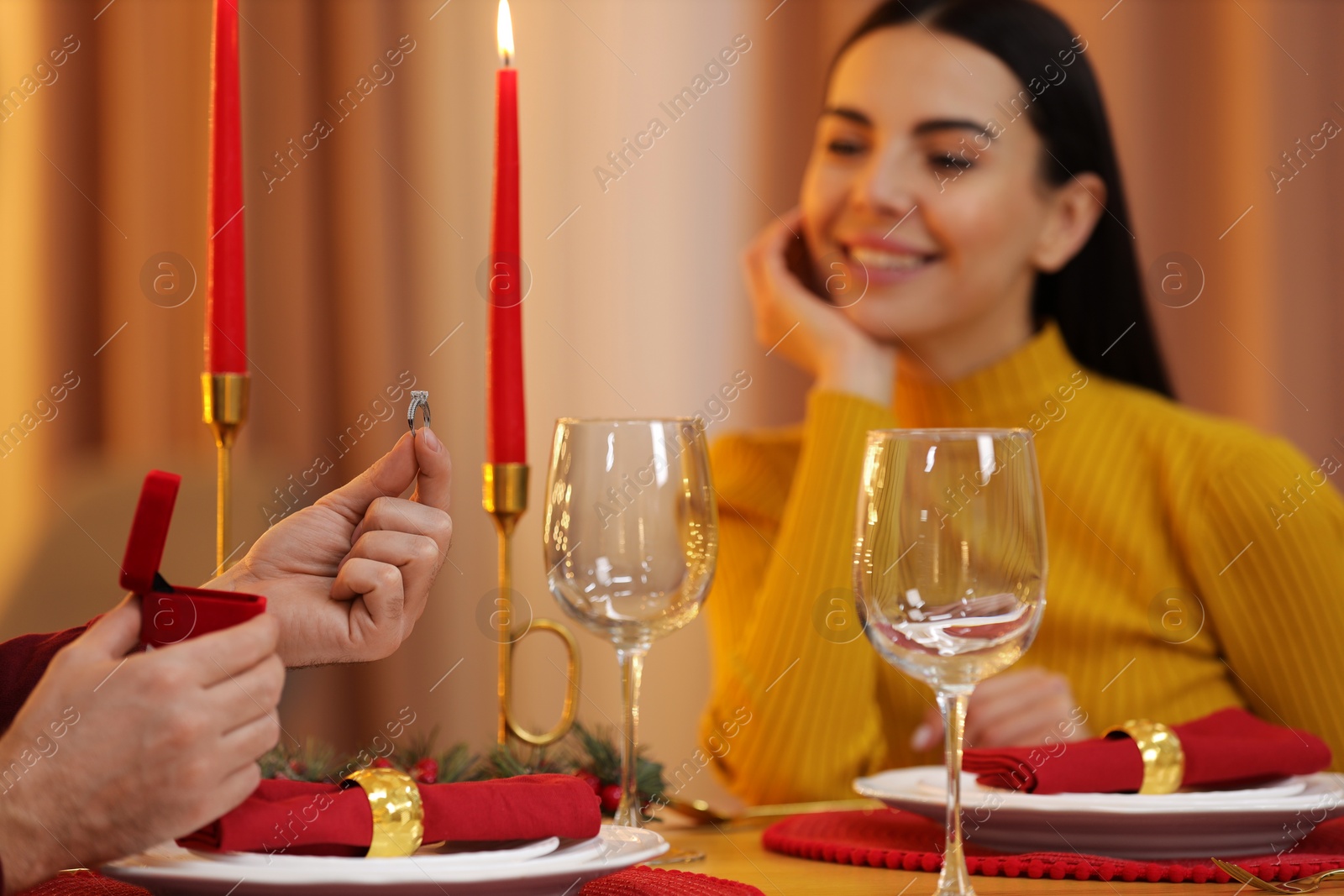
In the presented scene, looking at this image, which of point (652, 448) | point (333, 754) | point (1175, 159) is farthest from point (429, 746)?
point (1175, 159)

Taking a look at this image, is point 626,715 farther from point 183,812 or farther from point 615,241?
point 615,241

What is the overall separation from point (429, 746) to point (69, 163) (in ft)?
3.95

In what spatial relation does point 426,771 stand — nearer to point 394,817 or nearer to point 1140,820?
point 394,817

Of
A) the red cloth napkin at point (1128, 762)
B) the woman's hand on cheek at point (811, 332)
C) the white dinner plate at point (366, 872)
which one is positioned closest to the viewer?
the white dinner plate at point (366, 872)

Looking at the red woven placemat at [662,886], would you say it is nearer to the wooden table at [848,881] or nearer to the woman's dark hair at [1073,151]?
the wooden table at [848,881]

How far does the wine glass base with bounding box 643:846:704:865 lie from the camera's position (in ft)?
2.12

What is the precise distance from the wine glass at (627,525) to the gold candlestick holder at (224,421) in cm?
17

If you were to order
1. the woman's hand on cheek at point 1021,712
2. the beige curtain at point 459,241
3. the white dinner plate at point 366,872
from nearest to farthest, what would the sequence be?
the white dinner plate at point 366,872, the woman's hand on cheek at point 1021,712, the beige curtain at point 459,241

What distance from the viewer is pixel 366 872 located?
1.38ft

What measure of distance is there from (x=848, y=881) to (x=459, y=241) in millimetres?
1254

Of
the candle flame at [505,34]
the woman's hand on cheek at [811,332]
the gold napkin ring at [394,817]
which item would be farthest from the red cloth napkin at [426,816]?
the woman's hand on cheek at [811,332]

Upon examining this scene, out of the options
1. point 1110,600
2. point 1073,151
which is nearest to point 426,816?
point 1110,600

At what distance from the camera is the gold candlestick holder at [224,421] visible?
650 millimetres

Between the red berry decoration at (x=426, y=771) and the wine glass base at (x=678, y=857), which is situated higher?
the red berry decoration at (x=426, y=771)
